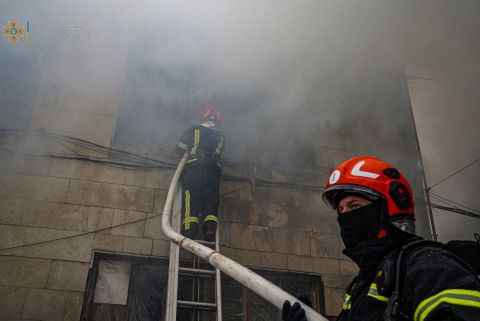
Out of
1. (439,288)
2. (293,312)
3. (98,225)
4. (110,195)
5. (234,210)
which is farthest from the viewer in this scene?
(234,210)

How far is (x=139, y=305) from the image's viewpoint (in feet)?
14.7

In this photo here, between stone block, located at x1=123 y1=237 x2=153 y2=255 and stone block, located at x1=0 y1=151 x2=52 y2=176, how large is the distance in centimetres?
127

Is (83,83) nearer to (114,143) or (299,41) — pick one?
(114,143)

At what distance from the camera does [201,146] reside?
489 cm

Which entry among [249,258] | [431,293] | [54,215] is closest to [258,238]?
[249,258]

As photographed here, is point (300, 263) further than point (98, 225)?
Yes

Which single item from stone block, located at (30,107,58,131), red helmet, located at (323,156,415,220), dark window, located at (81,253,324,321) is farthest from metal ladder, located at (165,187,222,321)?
red helmet, located at (323,156,415,220)

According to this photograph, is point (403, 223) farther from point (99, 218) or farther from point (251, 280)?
point (99, 218)

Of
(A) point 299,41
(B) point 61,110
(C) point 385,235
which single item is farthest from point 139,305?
(A) point 299,41

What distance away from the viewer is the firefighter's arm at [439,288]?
1218 millimetres

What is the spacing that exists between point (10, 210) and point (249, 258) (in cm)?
275

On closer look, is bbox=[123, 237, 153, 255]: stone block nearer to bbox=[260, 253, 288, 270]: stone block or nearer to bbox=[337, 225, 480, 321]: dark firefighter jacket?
bbox=[260, 253, 288, 270]: stone block

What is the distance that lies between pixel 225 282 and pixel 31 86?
138 inches

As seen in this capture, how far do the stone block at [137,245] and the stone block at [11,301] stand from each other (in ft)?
3.57
